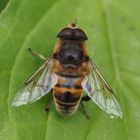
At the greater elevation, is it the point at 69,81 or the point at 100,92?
the point at 69,81

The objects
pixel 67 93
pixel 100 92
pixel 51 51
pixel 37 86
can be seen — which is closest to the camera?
pixel 67 93

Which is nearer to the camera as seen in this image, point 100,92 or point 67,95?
point 67,95

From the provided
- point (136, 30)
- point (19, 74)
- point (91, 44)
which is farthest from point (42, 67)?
point (136, 30)

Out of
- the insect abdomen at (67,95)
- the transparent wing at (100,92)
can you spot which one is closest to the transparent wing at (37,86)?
the insect abdomen at (67,95)

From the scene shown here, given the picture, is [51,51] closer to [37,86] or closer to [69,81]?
[37,86]

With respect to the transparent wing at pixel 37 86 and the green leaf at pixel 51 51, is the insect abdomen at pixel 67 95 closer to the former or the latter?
the transparent wing at pixel 37 86

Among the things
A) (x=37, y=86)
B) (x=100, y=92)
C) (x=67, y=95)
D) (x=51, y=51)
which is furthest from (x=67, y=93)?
(x=51, y=51)
